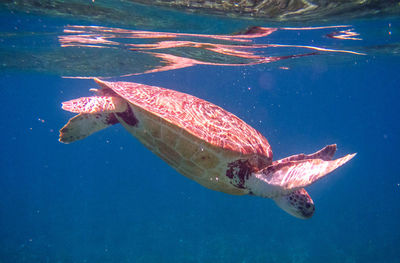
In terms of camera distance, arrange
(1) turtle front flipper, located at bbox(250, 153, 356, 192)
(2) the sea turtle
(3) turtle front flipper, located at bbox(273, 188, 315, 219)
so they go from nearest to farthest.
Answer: (1) turtle front flipper, located at bbox(250, 153, 356, 192), (2) the sea turtle, (3) turtle front flipper, located at bbox(273, 188, 315, 219)

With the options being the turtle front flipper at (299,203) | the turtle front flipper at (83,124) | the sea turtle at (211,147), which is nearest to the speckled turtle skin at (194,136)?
the sea turtle at (211,147)

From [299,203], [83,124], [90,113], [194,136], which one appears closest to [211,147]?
[194,136]

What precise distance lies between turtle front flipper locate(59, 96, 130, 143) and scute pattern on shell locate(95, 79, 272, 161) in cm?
34

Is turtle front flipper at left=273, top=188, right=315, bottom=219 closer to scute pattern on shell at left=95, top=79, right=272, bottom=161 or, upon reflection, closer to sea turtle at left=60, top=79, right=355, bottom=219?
sea turtle at left=60, top=79, right=355, bottom=219

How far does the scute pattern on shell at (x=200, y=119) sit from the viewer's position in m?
4.31

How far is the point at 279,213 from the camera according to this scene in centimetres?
2330

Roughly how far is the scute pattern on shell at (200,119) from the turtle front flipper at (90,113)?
338 millimetres

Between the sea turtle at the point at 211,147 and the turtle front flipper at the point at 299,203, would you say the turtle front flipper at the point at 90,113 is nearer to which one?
the sea turtle at the point at 211,147

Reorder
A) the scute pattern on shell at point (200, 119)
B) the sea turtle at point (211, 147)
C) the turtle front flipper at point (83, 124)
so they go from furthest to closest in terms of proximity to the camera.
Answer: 1. the turtle front flipper at point (83, 124)
2. the scute pattern on shell at point (200, 119)
3. the sea turtle at point (211, 147)

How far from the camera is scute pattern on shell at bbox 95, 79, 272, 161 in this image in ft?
14.1

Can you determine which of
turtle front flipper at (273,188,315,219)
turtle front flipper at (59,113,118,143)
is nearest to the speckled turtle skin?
turtle front flipper at (59,113,118,143)

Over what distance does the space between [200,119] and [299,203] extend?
237 cm

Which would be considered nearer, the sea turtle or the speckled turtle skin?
the sea turtle

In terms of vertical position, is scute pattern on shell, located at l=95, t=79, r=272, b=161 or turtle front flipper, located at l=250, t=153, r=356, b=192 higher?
scute pattern on shell, located at l=95, t=79, r=272, b=161
